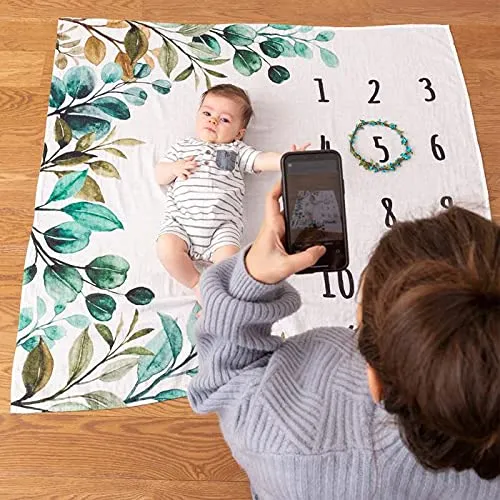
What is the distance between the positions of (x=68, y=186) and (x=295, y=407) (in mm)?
849

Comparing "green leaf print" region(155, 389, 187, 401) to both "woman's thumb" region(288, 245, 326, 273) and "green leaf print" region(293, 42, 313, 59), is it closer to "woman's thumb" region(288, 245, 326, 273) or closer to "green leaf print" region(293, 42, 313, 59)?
"woman's thumb" region(288, 245, 326, 273)

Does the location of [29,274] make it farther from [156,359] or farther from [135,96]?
[135,96]

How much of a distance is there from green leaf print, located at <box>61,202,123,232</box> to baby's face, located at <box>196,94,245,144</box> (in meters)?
0.25

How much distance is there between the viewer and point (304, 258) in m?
0.71

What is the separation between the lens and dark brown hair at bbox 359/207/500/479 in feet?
1.32

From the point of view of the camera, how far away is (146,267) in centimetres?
124

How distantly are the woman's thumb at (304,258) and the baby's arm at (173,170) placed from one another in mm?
571

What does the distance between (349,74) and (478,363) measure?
116 cm

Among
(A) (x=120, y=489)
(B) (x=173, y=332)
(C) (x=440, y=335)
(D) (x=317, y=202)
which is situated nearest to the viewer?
(C) (x=440, y=335)

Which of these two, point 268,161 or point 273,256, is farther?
point 268,161

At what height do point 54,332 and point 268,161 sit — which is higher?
point 268,161

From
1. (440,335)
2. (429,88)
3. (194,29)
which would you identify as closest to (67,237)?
(194,29)

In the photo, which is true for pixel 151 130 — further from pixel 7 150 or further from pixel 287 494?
pixel 287 494

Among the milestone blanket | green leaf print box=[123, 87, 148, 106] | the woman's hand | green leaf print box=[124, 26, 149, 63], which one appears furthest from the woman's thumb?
green leaf print box=[124, 26, 149, 63]
